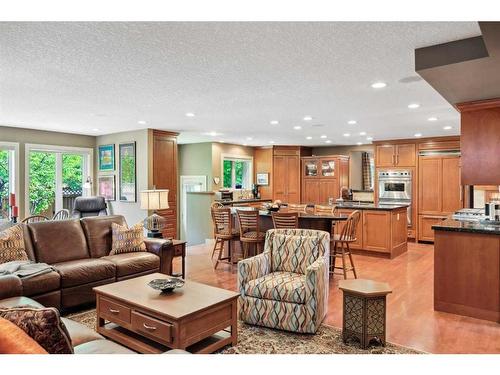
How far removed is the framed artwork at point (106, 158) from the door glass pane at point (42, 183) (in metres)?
0.89

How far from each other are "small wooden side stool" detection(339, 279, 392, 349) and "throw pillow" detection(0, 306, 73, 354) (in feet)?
6.88

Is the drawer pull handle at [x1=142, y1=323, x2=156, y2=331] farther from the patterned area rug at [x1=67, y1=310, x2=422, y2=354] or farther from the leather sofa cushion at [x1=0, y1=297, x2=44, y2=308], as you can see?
the leather sofa cushion at [x1=0, y1=297, x2=44, y2=308]

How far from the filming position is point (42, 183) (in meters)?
7.30

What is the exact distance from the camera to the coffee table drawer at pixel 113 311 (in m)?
2.89

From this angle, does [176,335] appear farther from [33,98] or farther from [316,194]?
[316,194]

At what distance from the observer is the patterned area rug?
2.88 m

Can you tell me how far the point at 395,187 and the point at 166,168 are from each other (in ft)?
17.0

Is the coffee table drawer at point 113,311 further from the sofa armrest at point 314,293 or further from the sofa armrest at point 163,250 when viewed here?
the sofa armrest at point 163,250

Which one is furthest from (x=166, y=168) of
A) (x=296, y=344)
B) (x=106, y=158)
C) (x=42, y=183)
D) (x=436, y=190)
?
(x=436, y=190)

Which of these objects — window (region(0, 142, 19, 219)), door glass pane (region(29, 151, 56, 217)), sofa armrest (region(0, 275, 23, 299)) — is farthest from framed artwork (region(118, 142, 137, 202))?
sofa armrest (region(0, 275, 23, 299))

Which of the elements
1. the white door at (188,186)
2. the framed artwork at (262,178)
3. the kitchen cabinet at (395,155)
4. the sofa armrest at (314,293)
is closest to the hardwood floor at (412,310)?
the sofa armrest at (314,293)

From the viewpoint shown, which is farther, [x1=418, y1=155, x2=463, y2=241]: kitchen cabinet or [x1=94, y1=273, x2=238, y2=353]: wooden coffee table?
[x1=418, y1=155, x2=463, y2=241]: kitchen cabinet

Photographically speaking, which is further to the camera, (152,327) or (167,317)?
(152,327)

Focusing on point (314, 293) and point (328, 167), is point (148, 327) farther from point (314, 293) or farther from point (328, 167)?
point (328, 167)
